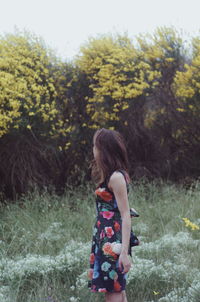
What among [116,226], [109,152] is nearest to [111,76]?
[109,152]

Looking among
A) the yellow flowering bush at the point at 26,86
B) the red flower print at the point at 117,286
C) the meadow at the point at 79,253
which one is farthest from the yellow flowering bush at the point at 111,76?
the red flower print at the point at 117,286

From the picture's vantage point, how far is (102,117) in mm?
7996

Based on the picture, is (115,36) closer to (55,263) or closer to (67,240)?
(67,240)

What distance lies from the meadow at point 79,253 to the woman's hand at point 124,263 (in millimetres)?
747

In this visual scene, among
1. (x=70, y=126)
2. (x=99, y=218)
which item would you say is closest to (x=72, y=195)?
(x=70, y=126)

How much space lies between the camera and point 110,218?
305cm

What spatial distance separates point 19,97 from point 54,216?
198 centimetres

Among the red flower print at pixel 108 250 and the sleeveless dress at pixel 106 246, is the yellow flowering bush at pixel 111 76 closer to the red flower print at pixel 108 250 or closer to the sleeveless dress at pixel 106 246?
the sleeveless dress at pixel 106 246

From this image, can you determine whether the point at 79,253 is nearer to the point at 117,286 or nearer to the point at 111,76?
the point at 117,286

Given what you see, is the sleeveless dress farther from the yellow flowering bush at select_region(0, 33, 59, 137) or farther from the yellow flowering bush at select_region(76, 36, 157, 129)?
the yellow flowering bush at select_region(76, 36, 157, 129)

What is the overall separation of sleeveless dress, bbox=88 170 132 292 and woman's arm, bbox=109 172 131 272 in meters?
0.07

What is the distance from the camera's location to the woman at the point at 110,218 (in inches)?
117

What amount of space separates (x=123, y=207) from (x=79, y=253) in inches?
59.0

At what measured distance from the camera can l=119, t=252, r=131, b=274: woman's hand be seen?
286 centimetres
